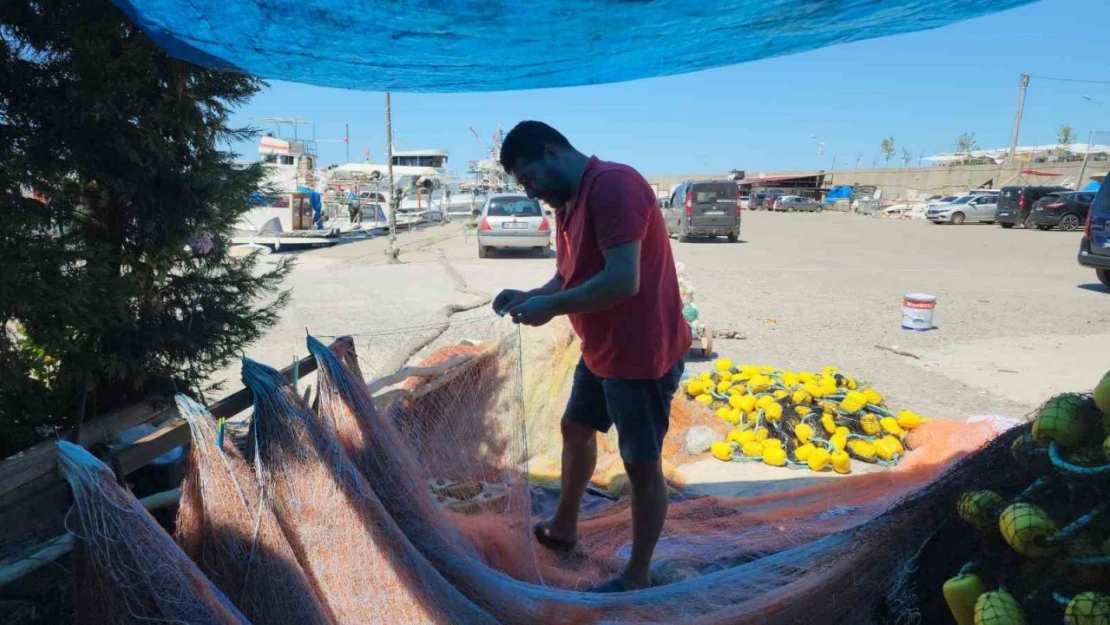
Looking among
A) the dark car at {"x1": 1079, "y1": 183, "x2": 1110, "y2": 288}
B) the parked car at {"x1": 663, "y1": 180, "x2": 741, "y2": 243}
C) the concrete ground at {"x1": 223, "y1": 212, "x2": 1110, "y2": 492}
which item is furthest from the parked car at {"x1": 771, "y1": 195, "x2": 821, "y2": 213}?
the dark car at {"x1": 1079, "y1": 183, "x2": 1110, "y2": 288}

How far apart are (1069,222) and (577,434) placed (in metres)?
30.8

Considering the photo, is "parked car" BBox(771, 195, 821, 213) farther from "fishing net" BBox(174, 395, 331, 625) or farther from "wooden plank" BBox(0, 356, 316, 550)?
"fishing net" BBox(174, 395, 331, 625)

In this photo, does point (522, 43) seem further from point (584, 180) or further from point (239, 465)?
point (239, 465)

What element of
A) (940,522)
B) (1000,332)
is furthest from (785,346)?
(940,522)

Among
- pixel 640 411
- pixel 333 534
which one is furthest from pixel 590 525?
pixel 333 534

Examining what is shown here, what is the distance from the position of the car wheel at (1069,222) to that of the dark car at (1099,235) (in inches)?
716

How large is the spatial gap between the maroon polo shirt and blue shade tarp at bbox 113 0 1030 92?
52 cm

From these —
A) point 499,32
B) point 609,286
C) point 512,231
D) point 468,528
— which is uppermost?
point 499,32

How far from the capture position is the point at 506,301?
2779 millimetres

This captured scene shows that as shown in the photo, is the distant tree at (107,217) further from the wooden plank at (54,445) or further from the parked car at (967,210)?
the parked car at (967,210)

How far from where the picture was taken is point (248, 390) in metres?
2.23

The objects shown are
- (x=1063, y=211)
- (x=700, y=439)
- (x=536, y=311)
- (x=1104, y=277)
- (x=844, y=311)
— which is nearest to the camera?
(x=536, y=311)

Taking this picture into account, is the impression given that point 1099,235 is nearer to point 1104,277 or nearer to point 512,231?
point 1104,277

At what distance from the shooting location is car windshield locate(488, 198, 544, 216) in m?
18.2
